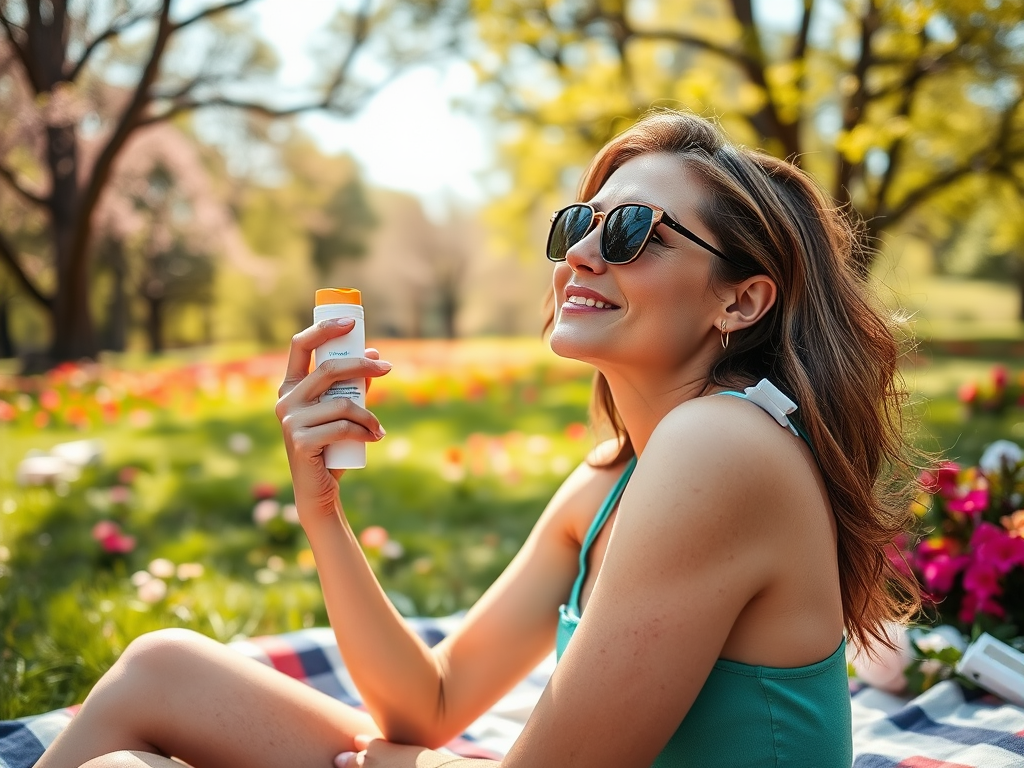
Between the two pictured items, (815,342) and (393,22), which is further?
(393,22)

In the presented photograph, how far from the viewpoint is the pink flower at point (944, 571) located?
9.14 feet

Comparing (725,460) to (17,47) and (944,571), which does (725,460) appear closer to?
(944,571)

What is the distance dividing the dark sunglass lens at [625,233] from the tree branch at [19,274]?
1197cm

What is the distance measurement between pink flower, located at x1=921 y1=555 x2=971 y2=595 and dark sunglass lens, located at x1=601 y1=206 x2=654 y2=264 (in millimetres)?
1732

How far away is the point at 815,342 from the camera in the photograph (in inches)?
69.0

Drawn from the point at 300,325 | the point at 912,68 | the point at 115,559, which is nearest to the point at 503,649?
the point at 115,559

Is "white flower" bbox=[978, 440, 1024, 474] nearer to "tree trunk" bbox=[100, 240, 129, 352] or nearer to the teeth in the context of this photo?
the teeth

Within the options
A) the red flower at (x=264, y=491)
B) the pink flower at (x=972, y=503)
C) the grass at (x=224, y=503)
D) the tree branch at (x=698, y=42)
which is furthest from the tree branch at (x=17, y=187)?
the pink flower at (x=972, y=503)

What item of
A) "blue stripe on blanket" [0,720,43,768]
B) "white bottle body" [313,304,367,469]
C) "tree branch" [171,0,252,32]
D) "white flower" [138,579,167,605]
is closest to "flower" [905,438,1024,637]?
"white bottle body" [313,304,367,469]

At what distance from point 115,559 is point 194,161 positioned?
18427mm

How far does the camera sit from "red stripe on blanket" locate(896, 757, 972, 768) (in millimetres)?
2167

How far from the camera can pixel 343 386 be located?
1774 mm

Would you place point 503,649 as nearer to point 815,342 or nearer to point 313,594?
point 815,342

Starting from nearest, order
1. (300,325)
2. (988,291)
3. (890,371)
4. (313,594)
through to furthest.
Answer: (890,371) → (313,594) → (300,325) → (988,291)
